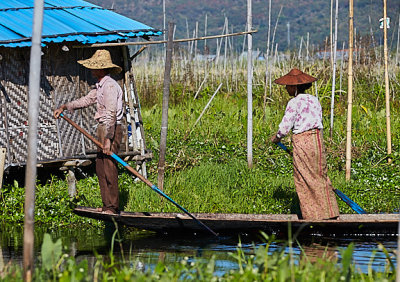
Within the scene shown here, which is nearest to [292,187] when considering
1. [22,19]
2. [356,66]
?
[22,19]

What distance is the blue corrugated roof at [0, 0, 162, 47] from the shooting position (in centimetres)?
923

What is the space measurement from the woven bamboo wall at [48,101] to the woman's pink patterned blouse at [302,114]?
3.35m

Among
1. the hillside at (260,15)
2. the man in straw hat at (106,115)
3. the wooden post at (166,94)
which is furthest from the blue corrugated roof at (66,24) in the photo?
the hillside at (260,15)

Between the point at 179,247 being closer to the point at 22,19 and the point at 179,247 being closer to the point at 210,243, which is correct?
the point at 210,243

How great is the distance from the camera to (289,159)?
11.6 meters

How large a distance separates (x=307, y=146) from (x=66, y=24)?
3.81 m

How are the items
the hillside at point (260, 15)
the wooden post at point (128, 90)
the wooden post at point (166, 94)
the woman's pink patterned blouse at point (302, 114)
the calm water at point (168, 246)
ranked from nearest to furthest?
the calm water at point (168, 246) → the woman's pink patterned blouse at point (302, 114) → the wooden post at point (166, 94) → the wooden post at point (128, 90) → the hillside at point (260, 15)

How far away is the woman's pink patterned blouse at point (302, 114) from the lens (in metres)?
7.85

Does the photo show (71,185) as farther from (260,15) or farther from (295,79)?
(260,15)

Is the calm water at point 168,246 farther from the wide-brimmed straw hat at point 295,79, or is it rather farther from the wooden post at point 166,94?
the wide-brimmed straw hat at point 295,79

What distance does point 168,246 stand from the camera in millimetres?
8047

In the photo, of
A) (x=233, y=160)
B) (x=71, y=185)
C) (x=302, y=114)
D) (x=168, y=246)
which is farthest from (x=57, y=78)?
(x=302, y=114)

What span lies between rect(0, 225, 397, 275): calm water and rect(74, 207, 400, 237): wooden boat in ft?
0.33

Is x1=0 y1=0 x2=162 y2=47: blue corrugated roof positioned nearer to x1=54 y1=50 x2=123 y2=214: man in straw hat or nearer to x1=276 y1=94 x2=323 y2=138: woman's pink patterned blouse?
x1=54 y1=50 x2=123 y2=214: man in straw hat
